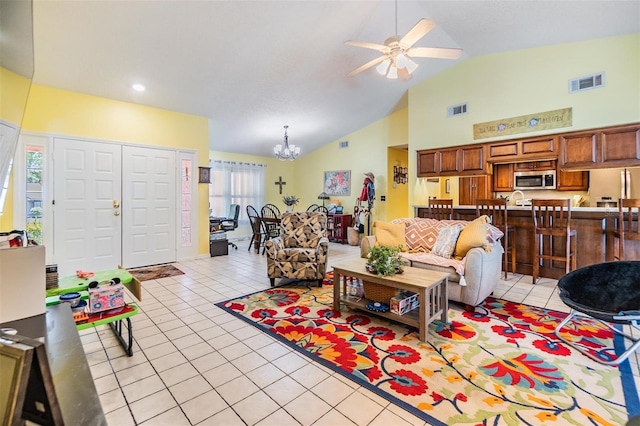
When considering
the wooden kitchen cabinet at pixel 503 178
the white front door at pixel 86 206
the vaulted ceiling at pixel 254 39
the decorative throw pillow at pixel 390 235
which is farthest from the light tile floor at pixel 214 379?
the wooden kitchen cabinet at pixel 503 178

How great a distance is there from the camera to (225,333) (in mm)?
2559

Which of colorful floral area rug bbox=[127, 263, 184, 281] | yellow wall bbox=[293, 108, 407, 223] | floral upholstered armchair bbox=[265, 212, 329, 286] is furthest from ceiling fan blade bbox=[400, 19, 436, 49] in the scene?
colorful floral area rug bbox=[127, 263, 184, 281]

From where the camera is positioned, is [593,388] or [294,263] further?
[294,263]

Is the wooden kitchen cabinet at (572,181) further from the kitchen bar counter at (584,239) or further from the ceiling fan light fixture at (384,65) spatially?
the ceiling fan light fixture at (384,65)

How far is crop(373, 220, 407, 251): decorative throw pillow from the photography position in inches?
150

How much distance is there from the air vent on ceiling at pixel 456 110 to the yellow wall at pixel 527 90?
0.07 meters

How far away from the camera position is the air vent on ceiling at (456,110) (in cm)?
538

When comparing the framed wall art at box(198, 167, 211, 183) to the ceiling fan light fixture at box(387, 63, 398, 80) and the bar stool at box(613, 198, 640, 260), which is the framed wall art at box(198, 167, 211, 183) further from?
the bar stool at box(613, 198, 640, 260)

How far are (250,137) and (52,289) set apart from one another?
5450 mm

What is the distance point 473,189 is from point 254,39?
18.0ft

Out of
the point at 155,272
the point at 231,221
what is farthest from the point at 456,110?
the point at 155,272

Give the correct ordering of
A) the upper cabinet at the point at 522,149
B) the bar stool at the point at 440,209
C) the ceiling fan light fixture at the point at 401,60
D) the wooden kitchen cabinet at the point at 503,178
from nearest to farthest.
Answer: the ceiling fan light fixture at the point at 401,60 → the upper cabinet at the point at 522,149 → the bar stool at the point at 440,209 → the wooden kitchen cabinet at the point at 503,178

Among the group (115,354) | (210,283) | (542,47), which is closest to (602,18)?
(542,47)

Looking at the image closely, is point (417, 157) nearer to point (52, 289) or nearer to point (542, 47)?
point (542, 47)
